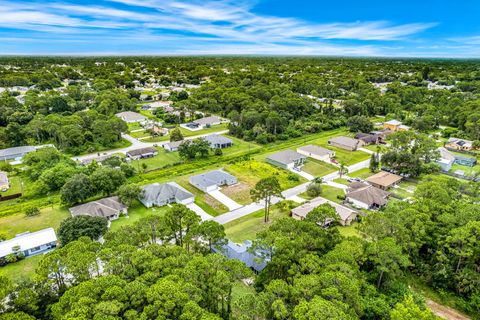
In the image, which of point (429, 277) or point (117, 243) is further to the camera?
point (429, 277)

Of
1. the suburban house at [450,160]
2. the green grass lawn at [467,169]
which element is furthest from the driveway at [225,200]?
the green grass lawn at [467,169]

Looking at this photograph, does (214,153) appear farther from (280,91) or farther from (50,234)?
(280,91)

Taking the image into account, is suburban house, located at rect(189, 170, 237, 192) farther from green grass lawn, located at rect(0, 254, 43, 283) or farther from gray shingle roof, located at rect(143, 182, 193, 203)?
green grass lawn, located at rect(0, 254, 43, 283)

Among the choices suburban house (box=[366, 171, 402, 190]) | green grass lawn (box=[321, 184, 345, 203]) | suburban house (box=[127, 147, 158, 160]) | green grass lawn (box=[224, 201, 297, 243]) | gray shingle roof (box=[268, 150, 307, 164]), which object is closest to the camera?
green grass lawn (box=[224, 201, 297, 243])

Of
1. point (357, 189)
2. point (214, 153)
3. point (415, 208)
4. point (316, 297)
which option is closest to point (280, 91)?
point (214, 153)

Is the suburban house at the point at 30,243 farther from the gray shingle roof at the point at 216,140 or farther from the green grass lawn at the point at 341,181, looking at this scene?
the green grass lawn at the point at 341,181

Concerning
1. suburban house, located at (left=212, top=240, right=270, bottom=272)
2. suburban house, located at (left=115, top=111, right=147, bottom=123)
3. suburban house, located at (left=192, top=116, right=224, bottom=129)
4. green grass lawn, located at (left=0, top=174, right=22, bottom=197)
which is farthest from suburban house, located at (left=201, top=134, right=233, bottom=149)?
suburban house, located at (left=212, top=240, right=270, bottom=272)
